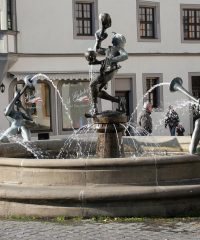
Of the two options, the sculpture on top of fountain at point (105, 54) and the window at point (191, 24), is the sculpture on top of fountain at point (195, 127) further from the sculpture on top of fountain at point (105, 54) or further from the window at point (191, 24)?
the window at point (191, 24)

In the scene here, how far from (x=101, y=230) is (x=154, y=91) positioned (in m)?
23.8

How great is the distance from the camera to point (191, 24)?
107ft

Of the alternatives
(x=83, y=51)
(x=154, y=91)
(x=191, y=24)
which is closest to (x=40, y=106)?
(x=83, y=51)

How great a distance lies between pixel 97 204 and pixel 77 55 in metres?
20.6

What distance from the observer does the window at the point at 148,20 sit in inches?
1217

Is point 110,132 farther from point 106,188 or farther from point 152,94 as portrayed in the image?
point 152,94

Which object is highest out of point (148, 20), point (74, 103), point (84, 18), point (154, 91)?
point (148, 20)

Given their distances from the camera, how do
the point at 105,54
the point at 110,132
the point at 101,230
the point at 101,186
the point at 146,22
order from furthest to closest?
the point at 146,22, the point at 110,132, the point at 105,54, the point at 101,186, the point at 101,230

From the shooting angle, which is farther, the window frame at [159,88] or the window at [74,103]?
the window frame at [159,88]

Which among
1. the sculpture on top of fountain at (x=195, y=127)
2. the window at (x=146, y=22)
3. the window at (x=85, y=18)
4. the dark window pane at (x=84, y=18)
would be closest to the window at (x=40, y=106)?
the window at (x=85, y=18)

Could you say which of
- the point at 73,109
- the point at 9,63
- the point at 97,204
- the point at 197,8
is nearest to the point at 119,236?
the point at 97,204

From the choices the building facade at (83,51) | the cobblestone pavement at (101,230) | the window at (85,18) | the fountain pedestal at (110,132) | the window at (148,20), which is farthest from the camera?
the window at (148,20)

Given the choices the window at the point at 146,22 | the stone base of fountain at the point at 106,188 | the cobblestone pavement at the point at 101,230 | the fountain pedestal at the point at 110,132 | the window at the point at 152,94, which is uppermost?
the window at the point at 146,22

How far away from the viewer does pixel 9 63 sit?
26.9m
